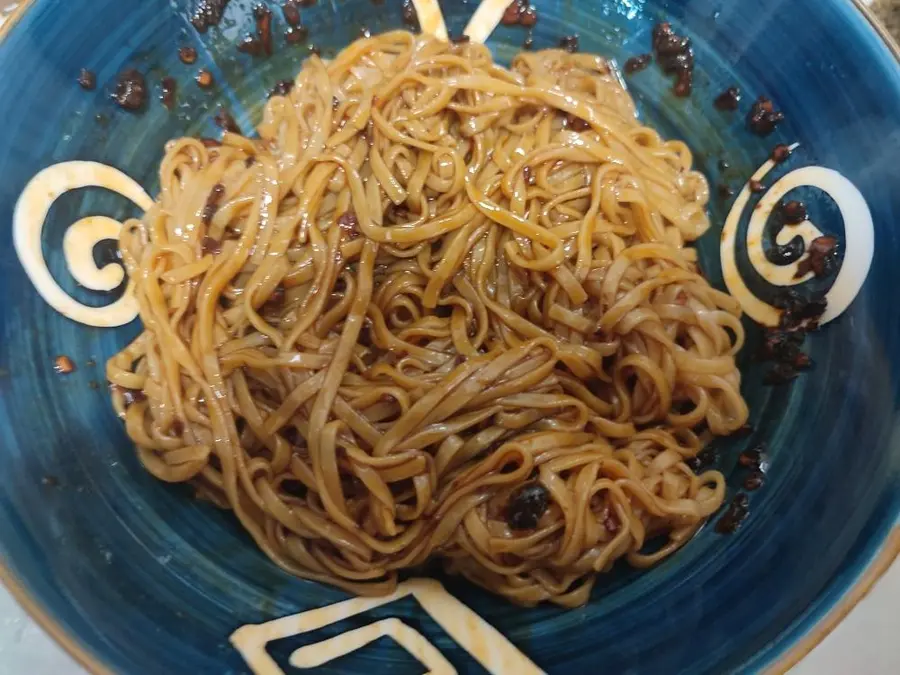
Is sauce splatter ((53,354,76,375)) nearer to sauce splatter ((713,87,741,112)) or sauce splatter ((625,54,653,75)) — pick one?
sauce splatter ((625,54,653,75))

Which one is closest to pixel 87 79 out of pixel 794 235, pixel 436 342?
pixel 436 342

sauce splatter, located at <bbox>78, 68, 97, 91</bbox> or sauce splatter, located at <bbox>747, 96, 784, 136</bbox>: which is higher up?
sauce splatter, located at <bbox>78, 68, 97, 91</bbox>

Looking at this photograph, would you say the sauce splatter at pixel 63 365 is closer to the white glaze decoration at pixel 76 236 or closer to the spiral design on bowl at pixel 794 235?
the white glaze decoration at pixel 76 236

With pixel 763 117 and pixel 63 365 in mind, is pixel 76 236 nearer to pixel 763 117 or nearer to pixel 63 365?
pixel 63 365

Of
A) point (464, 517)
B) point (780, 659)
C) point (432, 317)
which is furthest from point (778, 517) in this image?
point (432, 317)

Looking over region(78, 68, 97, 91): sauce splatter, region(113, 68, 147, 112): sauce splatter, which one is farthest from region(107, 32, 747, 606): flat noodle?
region(78, 68, 97, 91): sauce splatter

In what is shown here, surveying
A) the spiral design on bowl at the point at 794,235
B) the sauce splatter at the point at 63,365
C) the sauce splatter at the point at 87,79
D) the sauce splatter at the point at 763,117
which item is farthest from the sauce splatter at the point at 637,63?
the sauce splatter at the point at 63,365
